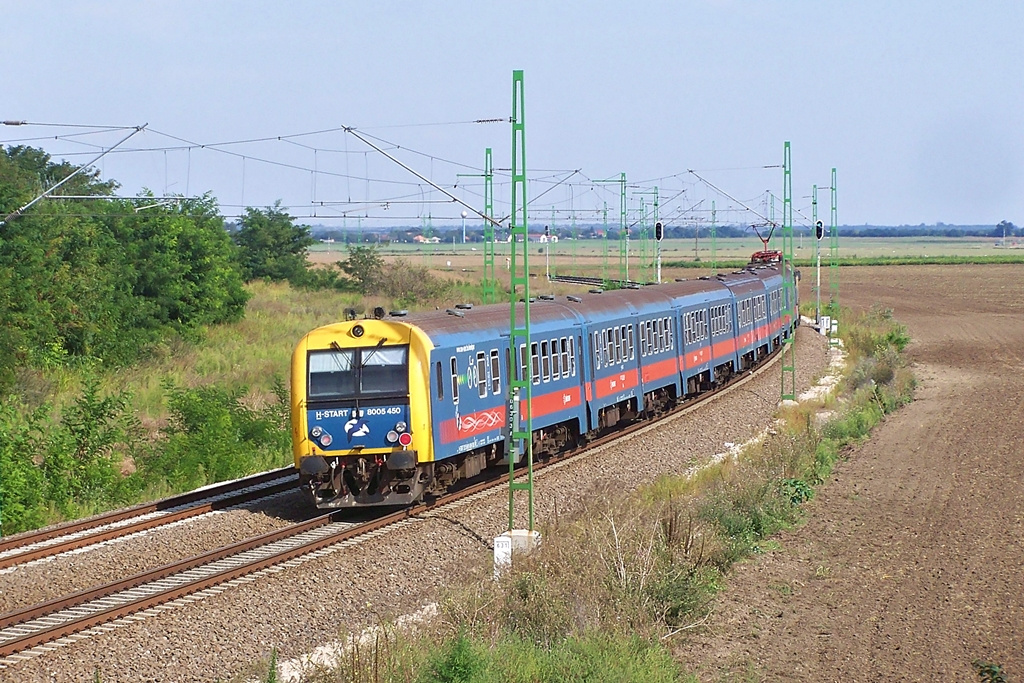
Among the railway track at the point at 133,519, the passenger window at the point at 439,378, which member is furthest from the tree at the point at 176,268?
the passenger window at the point at 439,378

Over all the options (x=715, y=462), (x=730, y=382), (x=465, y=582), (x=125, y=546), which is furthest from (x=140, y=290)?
(x=465, y=582)

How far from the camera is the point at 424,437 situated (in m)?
17.4

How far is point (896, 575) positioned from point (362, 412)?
7210 millimetres

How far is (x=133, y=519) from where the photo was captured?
18.0m

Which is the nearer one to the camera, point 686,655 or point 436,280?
point 686,655

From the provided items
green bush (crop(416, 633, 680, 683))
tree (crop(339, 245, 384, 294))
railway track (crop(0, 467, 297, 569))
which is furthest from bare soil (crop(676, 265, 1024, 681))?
tree (crop(339, 245, 384, 294))

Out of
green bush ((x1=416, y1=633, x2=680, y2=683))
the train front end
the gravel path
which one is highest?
the train front end

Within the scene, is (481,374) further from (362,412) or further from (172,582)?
(172,582)

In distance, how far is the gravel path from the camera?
1123 cm

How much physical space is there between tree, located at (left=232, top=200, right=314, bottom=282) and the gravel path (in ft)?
158

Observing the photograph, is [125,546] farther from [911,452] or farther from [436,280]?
[436,280]

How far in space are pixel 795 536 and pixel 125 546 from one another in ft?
29.4

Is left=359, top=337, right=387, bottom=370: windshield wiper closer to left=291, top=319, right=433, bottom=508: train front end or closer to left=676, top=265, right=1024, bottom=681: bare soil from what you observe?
left=291, top=319, right=433, bottom=508: train front end

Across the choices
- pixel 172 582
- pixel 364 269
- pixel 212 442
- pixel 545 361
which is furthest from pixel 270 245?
pixel 172 582
